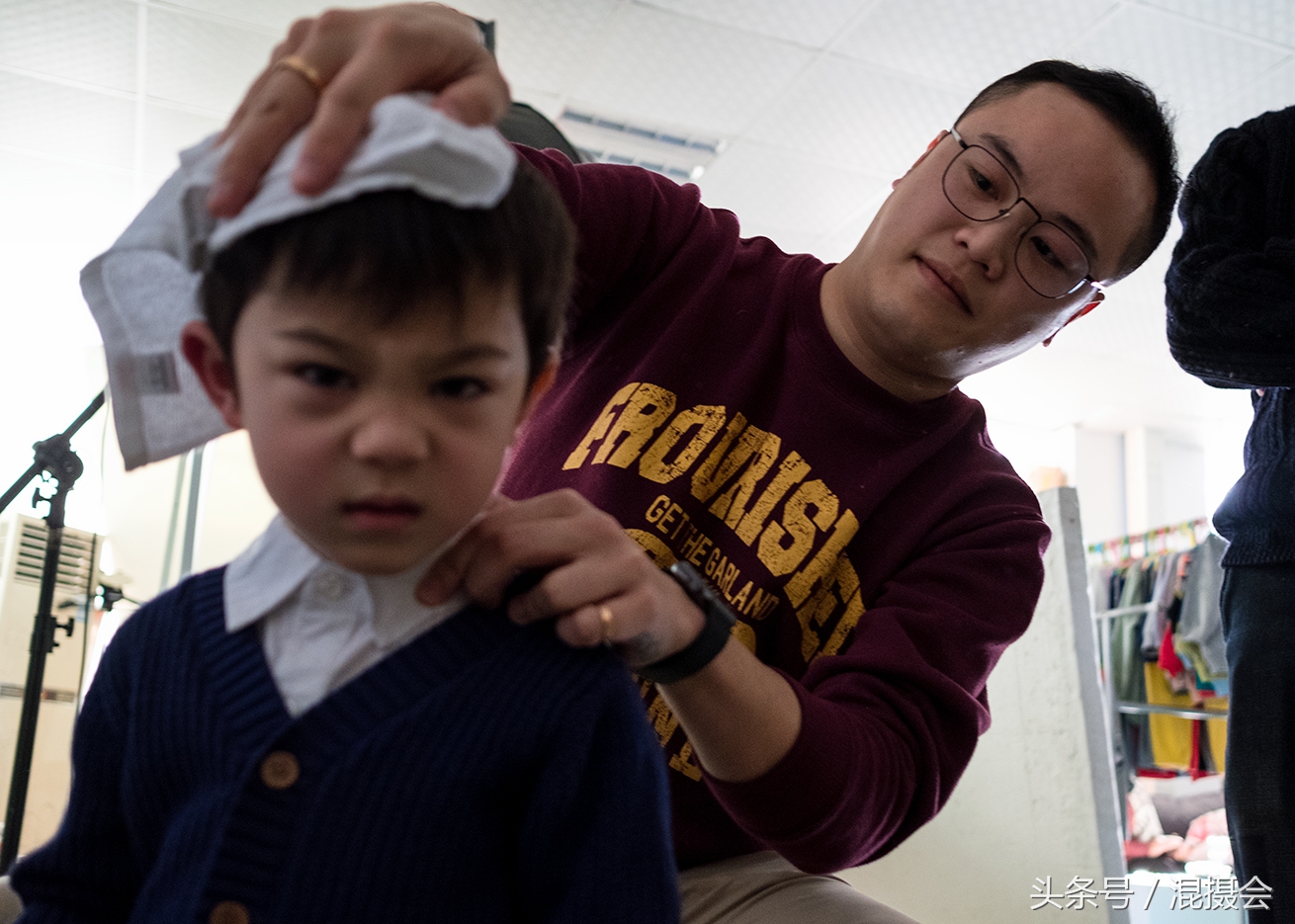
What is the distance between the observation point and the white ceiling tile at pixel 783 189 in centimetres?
395

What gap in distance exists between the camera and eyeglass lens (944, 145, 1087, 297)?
3.51 feet

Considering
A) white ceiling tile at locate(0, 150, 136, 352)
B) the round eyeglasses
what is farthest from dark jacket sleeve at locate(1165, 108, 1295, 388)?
white ceiling tile at locate(0, 150, 136, 352)

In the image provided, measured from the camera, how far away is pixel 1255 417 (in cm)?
130

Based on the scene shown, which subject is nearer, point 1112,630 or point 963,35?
point 963,35

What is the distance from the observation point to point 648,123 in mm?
3773

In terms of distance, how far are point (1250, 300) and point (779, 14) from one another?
231cm

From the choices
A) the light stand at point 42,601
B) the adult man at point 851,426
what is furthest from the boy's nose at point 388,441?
the light stand at point 42,601

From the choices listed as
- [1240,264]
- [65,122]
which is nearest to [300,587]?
[1240,264]

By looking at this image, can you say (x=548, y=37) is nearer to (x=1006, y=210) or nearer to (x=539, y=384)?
(x=1006, y=210)

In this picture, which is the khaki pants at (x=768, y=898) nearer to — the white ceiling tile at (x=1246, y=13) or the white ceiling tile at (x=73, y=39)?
the white ceiling tile at (x=1246, y=13)

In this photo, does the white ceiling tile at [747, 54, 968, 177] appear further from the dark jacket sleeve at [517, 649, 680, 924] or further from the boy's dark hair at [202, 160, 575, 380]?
the dark jacket sleeve at [517, 649, 680, 924]

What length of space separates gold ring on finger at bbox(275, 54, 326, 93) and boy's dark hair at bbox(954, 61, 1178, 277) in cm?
86

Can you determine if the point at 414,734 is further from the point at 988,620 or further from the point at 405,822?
the point at 988,620

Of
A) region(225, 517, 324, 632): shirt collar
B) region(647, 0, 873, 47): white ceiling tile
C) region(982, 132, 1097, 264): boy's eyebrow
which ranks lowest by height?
region(225, 517, 324, 632): shirt collar
